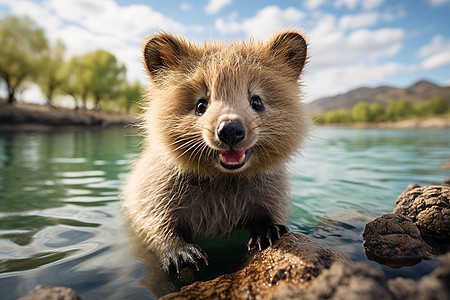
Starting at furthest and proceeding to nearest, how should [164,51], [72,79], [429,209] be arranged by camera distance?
[72,79] → [429,209] → [164,51]

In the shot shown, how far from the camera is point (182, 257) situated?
8.45ft

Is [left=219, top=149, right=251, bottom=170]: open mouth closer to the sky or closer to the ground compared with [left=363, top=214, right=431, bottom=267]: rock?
closer to the sky

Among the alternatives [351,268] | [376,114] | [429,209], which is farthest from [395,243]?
[376,114]

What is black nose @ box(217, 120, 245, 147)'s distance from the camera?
221 centimetres

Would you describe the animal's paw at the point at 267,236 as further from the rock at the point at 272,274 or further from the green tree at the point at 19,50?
the green tree at the point at 19,50

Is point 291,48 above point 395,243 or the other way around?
above

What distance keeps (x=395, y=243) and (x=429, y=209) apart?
2.97 ft

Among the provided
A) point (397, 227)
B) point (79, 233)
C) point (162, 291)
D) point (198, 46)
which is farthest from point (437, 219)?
point (79, 233)

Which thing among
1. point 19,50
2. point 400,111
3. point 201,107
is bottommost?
point 201,107

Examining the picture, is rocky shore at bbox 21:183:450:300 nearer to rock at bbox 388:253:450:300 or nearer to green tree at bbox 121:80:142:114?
rock at bbox 388:253:450:300

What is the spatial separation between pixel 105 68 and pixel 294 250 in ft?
160

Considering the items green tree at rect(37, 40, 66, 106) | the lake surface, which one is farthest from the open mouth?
green tree at rect(37, 40, 66, 106)

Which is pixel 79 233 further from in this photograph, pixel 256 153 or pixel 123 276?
pixel 256 153

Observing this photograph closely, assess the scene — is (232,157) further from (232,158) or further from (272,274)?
(272,274)
